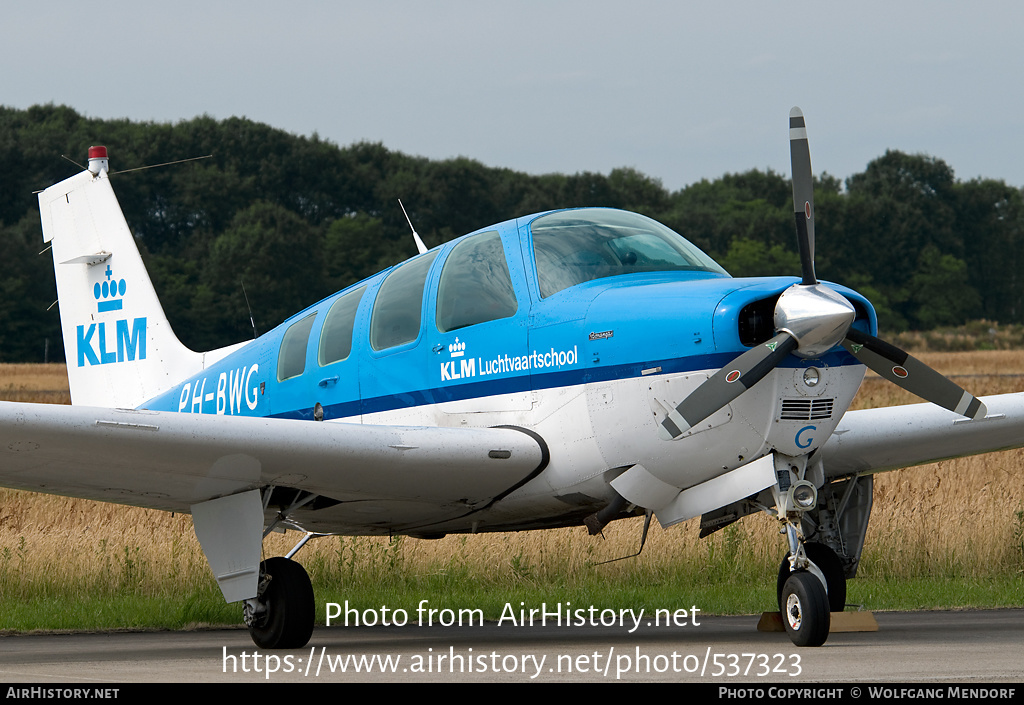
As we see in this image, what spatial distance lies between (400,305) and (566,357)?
1666mm

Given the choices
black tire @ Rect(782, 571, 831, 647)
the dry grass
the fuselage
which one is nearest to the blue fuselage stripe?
the fuselage

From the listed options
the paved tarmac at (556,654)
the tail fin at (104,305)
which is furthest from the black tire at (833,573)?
the tail fin at (104,305)

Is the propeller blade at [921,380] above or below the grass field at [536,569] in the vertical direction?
above

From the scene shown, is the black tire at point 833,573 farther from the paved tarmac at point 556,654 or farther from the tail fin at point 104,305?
the tail fin at point 104,305

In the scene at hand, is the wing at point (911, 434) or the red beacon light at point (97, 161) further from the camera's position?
the red beacon light at point (97, 161)

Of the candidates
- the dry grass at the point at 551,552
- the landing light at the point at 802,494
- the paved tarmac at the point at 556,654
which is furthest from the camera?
the dry grass at the point at 551,552

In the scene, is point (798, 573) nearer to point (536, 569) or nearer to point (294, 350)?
point (294, 350)

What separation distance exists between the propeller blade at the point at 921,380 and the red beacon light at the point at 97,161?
335 inches

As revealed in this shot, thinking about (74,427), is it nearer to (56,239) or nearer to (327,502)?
(327,502)

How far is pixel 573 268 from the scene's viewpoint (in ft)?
27.3

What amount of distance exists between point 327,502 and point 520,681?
9.61 ft

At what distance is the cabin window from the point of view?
27.8ft

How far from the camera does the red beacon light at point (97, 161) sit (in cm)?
1295

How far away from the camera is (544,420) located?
8.15 m
